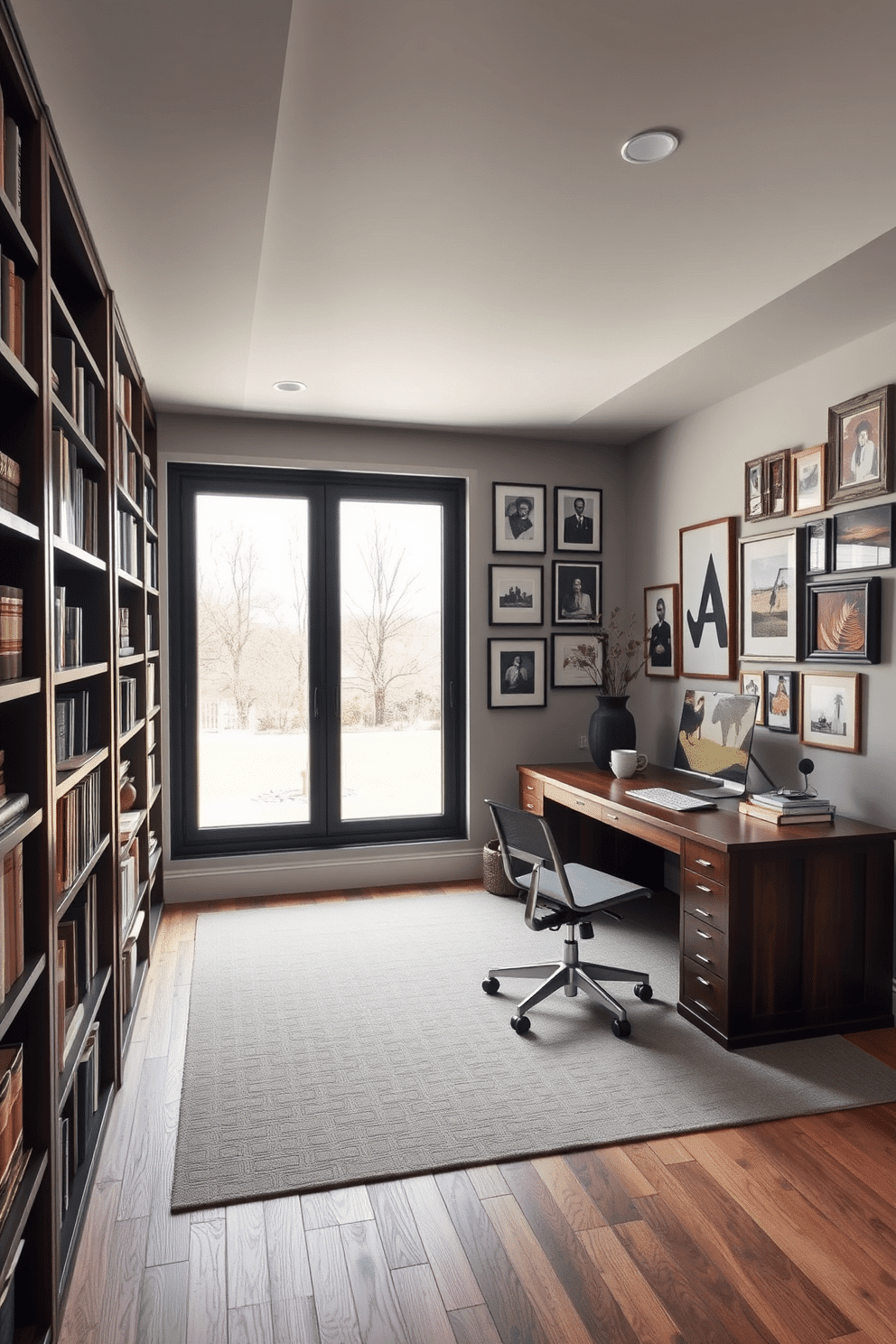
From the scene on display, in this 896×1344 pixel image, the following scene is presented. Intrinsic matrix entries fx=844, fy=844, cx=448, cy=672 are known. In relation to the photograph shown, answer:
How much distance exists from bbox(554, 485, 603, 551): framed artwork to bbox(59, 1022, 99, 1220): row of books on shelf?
147 inches

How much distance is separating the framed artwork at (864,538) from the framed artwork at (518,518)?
2010mm

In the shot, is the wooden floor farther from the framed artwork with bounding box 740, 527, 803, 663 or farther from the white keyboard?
the framed artwork with bounding box 740, 527, 803, 663

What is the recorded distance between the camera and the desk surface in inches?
115

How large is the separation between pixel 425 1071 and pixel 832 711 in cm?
212

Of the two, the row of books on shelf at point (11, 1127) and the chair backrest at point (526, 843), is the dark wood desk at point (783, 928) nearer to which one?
the chair backrest at point (526, 843)

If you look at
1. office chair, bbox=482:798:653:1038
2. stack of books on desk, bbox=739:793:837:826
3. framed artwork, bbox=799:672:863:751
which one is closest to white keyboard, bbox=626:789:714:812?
stack of books on desk, bbox=739:793:837:826

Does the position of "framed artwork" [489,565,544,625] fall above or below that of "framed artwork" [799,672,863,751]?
above

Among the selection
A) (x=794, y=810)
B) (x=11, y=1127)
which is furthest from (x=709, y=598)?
(x=11, y=1127)

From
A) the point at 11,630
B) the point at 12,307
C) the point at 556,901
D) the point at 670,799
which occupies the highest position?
the point at 12,307

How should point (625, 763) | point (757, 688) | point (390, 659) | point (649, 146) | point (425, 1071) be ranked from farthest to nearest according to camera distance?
point (390, 659) < point (625, 763) < point (757, 688) < point (425, 1071) < point (649, 146)

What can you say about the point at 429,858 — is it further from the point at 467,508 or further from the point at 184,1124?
the point at 184,1124

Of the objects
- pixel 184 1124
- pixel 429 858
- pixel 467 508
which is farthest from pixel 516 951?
pixel 467 508

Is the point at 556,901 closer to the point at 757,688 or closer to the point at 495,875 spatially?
the point at 757,688

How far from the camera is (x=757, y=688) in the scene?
3.93 meters
